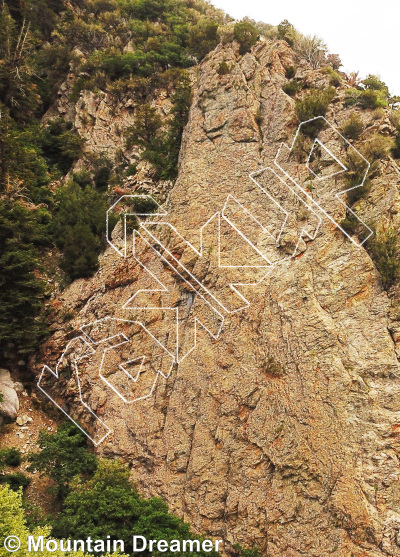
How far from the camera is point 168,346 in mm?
Answer: 16062

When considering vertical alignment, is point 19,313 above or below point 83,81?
below

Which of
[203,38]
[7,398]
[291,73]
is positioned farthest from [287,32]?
[7,398]

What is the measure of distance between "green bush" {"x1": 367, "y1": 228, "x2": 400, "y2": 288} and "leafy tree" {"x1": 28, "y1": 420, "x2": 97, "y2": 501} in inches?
499

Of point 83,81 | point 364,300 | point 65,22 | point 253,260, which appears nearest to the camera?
point 364,300

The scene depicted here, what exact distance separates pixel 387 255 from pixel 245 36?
17.4 meters

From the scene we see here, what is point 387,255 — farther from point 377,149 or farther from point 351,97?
point 351,97

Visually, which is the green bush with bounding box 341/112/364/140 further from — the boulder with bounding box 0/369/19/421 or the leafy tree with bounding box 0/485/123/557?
the boulder with bounding box 0/369/19/421

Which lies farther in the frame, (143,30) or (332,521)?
(143,30)

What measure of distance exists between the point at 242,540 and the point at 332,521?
2.86 m

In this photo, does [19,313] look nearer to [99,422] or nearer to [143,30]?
[99,422]

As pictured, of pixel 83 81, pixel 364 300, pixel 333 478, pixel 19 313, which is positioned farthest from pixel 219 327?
pixel 83 81

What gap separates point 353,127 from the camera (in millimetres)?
16766

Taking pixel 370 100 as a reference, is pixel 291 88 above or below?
below

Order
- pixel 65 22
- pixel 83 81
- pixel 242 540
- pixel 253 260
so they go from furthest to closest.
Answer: pixel 65 22, pixel 83 81, pixel 253 260, pixel 242 540
